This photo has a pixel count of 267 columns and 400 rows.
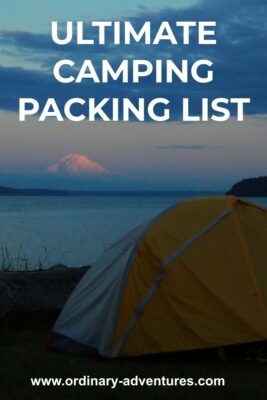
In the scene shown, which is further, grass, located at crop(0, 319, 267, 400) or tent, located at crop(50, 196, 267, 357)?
tent, located at crop(50, 196, 267, 357)

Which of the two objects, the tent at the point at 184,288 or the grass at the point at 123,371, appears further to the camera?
the tent at the point at 184,288

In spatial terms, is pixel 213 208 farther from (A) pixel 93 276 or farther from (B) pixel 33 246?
(B) pixel 33 246

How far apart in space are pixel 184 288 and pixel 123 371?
3.73 feet

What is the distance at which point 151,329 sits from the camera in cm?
822

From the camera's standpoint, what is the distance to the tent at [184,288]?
8.21 metres

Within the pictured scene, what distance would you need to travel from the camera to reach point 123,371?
25.8ft

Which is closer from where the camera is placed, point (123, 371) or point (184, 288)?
→ point (123, 371)

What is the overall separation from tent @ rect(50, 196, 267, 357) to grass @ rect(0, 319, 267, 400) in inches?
8.7

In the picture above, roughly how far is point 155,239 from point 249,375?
1.85m

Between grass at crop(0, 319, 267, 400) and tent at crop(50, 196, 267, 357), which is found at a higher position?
tent at crop(50, 196, 267, 357)

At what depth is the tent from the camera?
8211mm

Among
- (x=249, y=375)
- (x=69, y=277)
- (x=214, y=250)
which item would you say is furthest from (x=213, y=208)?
(x=69, y=277)

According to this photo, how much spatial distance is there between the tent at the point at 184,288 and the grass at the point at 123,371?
0.22 m

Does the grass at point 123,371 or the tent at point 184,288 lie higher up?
the tent at point 184,288
